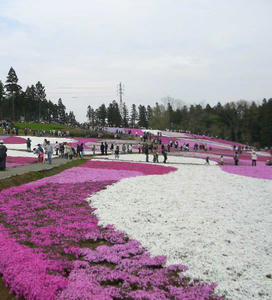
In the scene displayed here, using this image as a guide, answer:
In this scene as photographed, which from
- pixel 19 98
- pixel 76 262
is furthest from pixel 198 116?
pixel 76 262

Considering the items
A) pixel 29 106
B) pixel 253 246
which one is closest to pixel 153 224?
pixel 253 246

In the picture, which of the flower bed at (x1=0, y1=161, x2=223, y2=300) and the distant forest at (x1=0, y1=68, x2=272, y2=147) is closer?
Result: the flower bed at (x1=0, y1=161, x2=223, y2=300)

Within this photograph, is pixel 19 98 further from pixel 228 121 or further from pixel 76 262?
pixel 76 262

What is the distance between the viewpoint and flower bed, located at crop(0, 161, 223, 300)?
5867 millimetres

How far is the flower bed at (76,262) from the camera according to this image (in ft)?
19.2

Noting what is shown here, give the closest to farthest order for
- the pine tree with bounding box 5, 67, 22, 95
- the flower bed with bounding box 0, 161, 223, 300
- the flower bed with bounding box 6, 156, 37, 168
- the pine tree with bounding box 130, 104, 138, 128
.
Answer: the flower bed with bounding box 0, 161, 223, 300, the flower bed with bounding box 6, 156, 37, 168, the pine tree with bounding box 5, 67, 22, 95, the pine tree with bounding box 130, 104, 138, 128

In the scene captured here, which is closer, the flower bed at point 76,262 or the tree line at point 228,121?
the flower bed at point 76,262

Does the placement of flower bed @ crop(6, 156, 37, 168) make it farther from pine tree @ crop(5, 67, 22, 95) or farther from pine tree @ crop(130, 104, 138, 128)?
pine tree @ crop(130, 104, 138, 128)

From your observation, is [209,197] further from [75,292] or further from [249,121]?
[249,121]

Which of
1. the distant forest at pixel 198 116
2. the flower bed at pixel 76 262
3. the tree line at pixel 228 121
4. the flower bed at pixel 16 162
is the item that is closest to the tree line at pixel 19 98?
the distant forest at pixel 198 116

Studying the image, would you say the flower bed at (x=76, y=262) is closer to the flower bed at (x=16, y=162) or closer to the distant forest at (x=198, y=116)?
the flower bed at (x=16, y=162)

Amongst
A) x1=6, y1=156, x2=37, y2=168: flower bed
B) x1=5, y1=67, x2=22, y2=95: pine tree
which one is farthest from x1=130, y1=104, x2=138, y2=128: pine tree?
x1=6, y1=156, x2=37, y2=168: flower bed

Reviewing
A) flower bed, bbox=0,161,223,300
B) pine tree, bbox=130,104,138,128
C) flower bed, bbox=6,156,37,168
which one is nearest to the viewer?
flower bed, bbox=0,161,223,300

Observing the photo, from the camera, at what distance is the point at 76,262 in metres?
7.09
